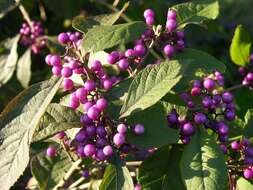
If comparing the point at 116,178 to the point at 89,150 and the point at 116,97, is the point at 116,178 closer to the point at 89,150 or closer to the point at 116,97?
the point at 89,150

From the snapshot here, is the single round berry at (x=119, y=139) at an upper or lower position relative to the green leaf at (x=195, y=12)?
Result: lower

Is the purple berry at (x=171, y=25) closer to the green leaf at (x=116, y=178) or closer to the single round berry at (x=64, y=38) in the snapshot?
the single round berry at (x=64, y=38)

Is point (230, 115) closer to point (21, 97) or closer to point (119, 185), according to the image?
point (119, 185)

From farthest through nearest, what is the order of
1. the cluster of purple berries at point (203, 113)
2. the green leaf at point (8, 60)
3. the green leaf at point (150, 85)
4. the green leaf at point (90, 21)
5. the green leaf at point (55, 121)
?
1. the green leaf at point (8, 60)
2. the green leaf at point (90, 21)
3. the cluster of purple berries at point (203, 113)
4. the green leaf at point (55, 121)
5. the green leaf at point (150, 85)

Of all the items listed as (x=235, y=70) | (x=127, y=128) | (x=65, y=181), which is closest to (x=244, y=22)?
(x=235, y=70)

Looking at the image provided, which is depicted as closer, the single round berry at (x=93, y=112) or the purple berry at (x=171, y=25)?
the single round berry at (x=93, y=112)

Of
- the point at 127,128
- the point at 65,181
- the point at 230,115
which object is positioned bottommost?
the point at 65,181

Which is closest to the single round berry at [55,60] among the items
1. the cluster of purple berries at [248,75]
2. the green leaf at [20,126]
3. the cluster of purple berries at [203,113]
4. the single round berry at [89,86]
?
the green leaf at [20,126]
